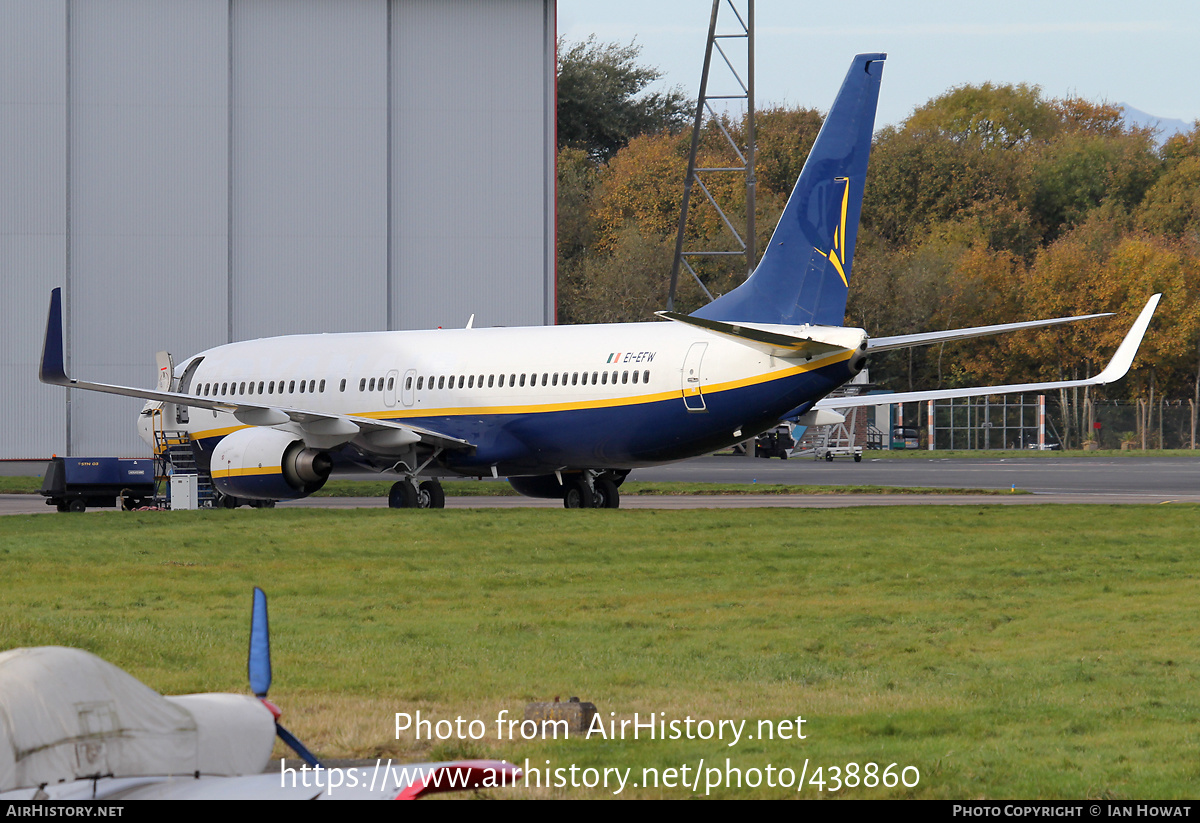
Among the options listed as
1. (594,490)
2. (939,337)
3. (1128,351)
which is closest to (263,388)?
(594,490)

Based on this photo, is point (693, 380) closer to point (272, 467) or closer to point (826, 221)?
point (826, 221)

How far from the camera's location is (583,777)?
7.84m

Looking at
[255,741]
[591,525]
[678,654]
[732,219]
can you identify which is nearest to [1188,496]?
[591,525]

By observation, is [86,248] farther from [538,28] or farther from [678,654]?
[678,654]

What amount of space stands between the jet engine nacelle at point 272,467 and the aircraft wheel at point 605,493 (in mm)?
4974

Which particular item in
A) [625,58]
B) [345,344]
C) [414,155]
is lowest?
[345,344]

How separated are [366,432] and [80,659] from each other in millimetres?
22813

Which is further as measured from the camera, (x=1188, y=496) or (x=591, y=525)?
Result: (x=1188, y=496)

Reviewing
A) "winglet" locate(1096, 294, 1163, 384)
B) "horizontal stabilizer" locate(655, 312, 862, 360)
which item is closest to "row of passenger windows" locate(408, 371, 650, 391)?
"horizontal stabilizer" locate(655, 312, 862, 360)

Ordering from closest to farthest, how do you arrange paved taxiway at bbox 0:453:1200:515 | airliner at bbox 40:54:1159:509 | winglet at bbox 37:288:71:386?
airliner at bbox 40:54:1159:509 < winglet at bbox 37:288:71:386 < paved taxiway at bbox 0:453:1200:515

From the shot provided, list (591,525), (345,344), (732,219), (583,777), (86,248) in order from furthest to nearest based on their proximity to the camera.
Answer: (732,219) → (86,248) → (345,344) → (591,525) → (583,777)

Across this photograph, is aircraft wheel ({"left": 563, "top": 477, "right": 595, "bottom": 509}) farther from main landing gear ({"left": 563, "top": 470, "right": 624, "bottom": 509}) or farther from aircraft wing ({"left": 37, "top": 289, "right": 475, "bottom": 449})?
aircraft wing ({"left": 37, "top": 289, "right": 475, "bottom": 449})

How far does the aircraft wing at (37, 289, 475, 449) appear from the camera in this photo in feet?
87.2

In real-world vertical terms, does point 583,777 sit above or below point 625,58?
below
